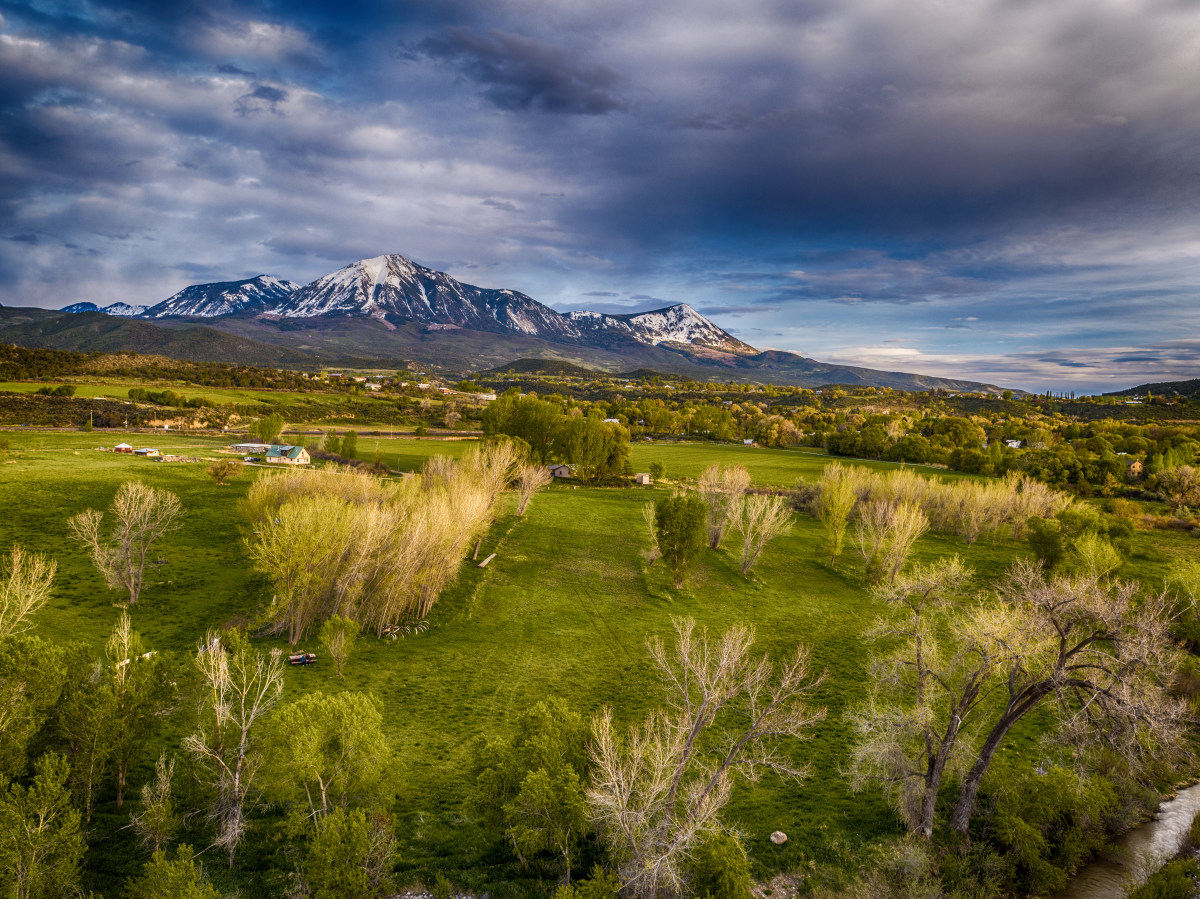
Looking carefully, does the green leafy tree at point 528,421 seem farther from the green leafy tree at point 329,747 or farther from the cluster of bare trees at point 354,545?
the green leafy tree at point 329,747

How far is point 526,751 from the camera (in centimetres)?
1822

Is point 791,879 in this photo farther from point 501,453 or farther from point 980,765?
point 501,453

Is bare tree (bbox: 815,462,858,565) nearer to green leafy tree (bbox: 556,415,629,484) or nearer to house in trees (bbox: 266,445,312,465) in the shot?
green leafy tree (bbox: 556,415,629,484)

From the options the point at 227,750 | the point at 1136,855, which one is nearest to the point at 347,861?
the point at 227,750

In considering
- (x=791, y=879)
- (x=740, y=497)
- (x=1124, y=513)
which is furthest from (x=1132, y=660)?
(x=1124, y=513)

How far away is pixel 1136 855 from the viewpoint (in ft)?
70.2

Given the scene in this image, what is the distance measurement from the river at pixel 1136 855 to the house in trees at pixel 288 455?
277 ft

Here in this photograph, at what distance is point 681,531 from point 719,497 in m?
15.0

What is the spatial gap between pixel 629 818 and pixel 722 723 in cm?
1517

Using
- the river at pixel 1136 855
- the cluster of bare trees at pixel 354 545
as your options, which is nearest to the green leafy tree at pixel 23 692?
the cluster of bare trees at pixel 354 545

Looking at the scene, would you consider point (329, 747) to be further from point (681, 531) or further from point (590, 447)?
point (590, 447)

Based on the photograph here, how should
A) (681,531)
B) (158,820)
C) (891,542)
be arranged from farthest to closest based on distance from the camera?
1. (891,542)
2. (681,531)
3. (158,820)

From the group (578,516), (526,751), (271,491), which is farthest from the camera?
(578,516)

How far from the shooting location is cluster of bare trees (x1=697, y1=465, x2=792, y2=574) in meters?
50.8
